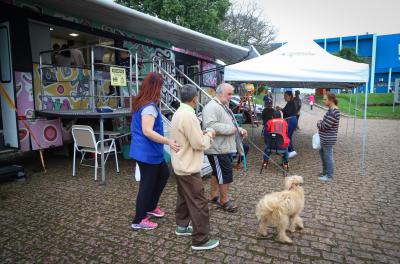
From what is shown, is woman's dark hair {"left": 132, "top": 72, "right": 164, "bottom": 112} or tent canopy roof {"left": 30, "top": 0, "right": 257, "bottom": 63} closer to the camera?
woman's dark hair {"left": 132, "top": 72, "right": 164, "bottom": 112}

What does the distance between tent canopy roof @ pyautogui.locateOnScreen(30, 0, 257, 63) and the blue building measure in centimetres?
4049

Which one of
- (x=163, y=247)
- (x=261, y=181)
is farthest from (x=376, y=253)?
(x=261, y=181)

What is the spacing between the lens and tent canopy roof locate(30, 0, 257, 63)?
232 inches

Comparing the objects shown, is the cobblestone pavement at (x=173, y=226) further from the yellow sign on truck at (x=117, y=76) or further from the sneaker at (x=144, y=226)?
the yellow sign on truck at (x=117, y=76)

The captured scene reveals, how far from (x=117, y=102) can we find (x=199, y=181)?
5781mm

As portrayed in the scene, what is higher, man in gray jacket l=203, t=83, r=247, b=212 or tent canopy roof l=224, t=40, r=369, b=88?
tent canopy roof l=224, t=40, r=369, b=88

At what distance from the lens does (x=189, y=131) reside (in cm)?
296

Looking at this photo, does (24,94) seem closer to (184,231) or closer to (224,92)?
(224,92)

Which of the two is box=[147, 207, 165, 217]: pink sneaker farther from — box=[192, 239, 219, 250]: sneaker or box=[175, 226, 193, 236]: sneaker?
box=[192, 239, 219, 250]: sneaker

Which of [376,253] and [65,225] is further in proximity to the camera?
[65,225]

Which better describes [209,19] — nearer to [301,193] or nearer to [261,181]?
[261,181]

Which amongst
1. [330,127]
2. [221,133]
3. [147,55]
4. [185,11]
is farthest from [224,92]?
[185,11]

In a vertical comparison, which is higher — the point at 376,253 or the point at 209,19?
the point at 209,19

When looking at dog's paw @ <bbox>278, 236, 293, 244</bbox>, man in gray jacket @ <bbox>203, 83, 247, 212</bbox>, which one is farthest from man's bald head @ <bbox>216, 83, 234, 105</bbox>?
dog's paw @ <bbox>278, 236, 293, 244</bbox>
